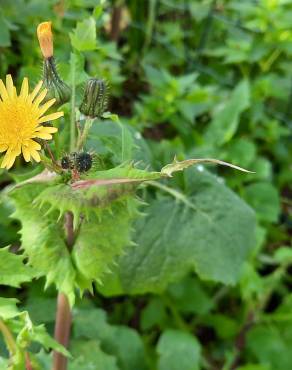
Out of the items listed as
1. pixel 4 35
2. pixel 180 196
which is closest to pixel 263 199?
pixel 180 196

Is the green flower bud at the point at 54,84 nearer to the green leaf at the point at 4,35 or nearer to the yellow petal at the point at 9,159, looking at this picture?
the yellow petal at the point at 9,159

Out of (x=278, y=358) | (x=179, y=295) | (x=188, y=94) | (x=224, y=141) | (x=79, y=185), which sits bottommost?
(x=278, y=358)

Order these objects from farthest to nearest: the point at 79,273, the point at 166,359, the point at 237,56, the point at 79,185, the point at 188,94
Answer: the point at 237,56, the point at 188,94, the point at 166,359, the point at 79,273, the point at 79,185

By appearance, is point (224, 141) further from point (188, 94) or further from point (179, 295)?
point (179, 295)

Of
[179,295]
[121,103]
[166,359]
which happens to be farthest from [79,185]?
[121,103]

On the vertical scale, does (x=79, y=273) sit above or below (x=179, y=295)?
above

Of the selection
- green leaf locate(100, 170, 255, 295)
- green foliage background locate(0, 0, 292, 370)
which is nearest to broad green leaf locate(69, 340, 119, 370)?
green foliage background locate(0, 0, 292, 370)

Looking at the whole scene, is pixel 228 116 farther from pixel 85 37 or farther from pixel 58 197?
pixel 58 197

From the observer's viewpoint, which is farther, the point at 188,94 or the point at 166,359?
the point at 188,94
